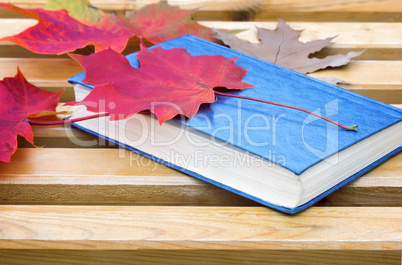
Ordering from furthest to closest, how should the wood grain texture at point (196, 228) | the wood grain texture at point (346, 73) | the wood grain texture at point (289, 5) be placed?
1. the wood grain texture at point (289, 5)
2. the wood grain texture at point (346, 73)
3. the wood grain texture at point (196, 228)

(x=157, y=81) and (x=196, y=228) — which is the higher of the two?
(x=157, y=81)

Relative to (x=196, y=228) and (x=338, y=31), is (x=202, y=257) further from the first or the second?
(x=338, y=31)

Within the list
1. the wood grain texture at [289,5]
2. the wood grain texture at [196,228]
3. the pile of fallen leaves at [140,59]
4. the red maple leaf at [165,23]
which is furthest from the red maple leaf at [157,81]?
the wood grain texture at [289,5]

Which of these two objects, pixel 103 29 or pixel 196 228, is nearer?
pixel 196 228

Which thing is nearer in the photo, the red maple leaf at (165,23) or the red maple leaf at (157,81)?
the red maple leaf at (157,81)

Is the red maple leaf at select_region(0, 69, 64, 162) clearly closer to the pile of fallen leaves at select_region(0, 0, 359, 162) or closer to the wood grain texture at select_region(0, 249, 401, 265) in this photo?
the pile of fallen leaves at select_region(0, 0, 359, 162)

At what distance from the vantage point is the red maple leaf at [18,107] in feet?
1.86

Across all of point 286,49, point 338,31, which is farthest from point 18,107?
point 338,31

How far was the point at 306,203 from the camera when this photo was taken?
510 mm

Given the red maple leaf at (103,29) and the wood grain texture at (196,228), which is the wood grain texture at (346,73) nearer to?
the red maple leaf at (103,29)

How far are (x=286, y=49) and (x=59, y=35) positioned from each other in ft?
1.21

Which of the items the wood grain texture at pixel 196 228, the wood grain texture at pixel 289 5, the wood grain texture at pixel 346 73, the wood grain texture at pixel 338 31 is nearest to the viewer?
the wood grain texture at pixel 196 228

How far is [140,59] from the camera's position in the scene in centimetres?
60

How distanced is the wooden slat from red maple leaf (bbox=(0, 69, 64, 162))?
0.11 feet
